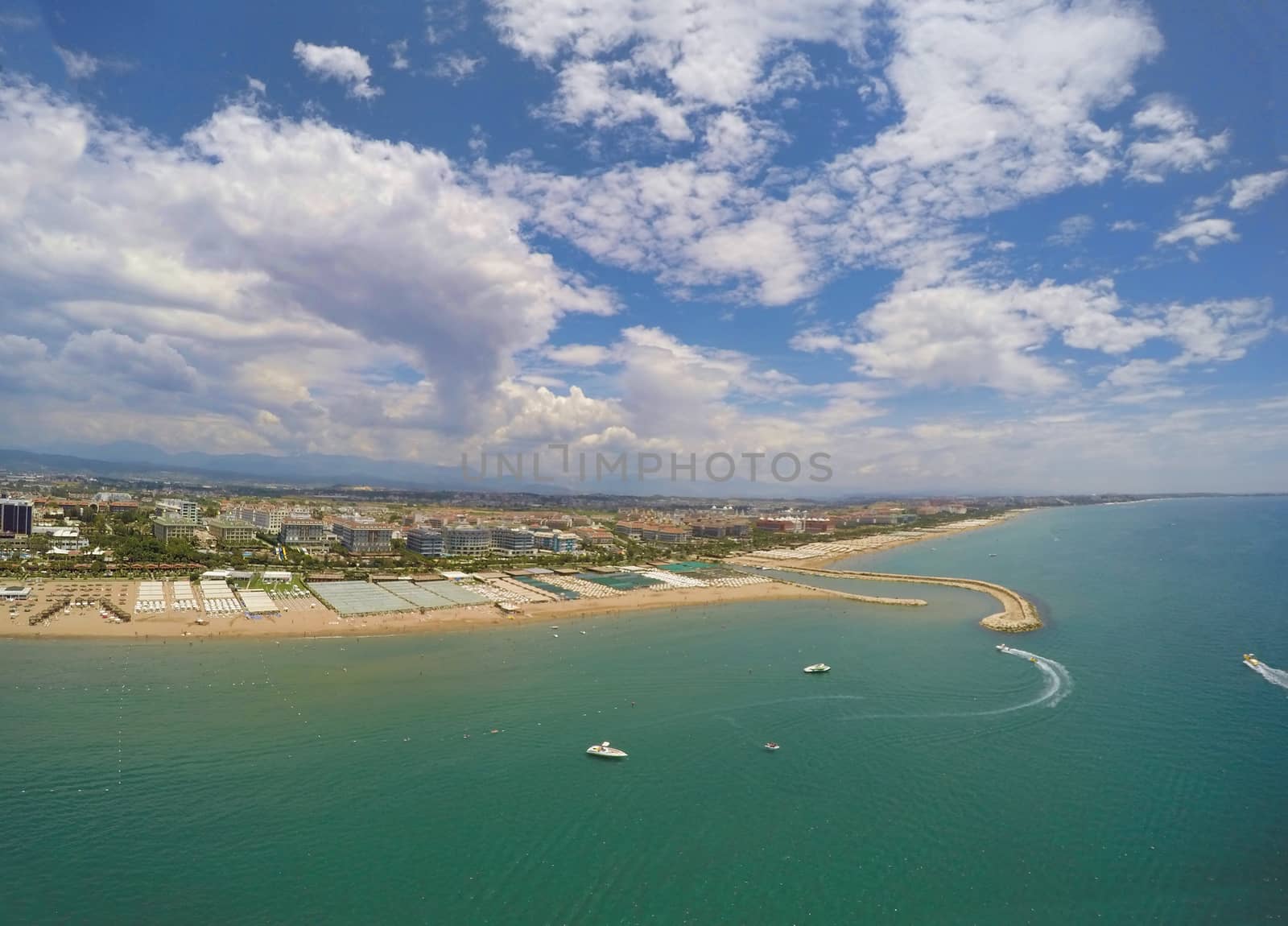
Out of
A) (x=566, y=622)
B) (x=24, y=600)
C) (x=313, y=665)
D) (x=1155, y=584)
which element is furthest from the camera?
(x=1155, y=584)

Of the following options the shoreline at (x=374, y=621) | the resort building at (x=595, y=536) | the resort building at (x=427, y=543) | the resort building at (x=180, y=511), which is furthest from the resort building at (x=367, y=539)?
the shoreline at (x=374, y=621)

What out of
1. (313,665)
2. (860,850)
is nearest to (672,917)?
(860,850)

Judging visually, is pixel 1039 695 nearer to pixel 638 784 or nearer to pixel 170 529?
pixel 638 784

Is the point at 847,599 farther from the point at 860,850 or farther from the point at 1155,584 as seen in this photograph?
the point at 860,850

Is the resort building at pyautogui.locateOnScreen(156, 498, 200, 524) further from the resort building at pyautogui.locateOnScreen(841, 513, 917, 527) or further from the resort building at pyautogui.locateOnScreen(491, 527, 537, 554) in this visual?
the resort building at pyautogui.locateOnScreen(841, 513, 917, 527)

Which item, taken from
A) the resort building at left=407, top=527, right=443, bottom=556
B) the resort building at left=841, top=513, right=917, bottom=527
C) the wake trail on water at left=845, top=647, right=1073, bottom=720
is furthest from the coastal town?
the resort building at left=841, top=513, right=917, bottom=527

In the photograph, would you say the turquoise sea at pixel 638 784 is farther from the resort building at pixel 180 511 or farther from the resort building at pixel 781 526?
the resort building at pixel 781 526

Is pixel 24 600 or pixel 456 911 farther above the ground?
pixel 24 600
